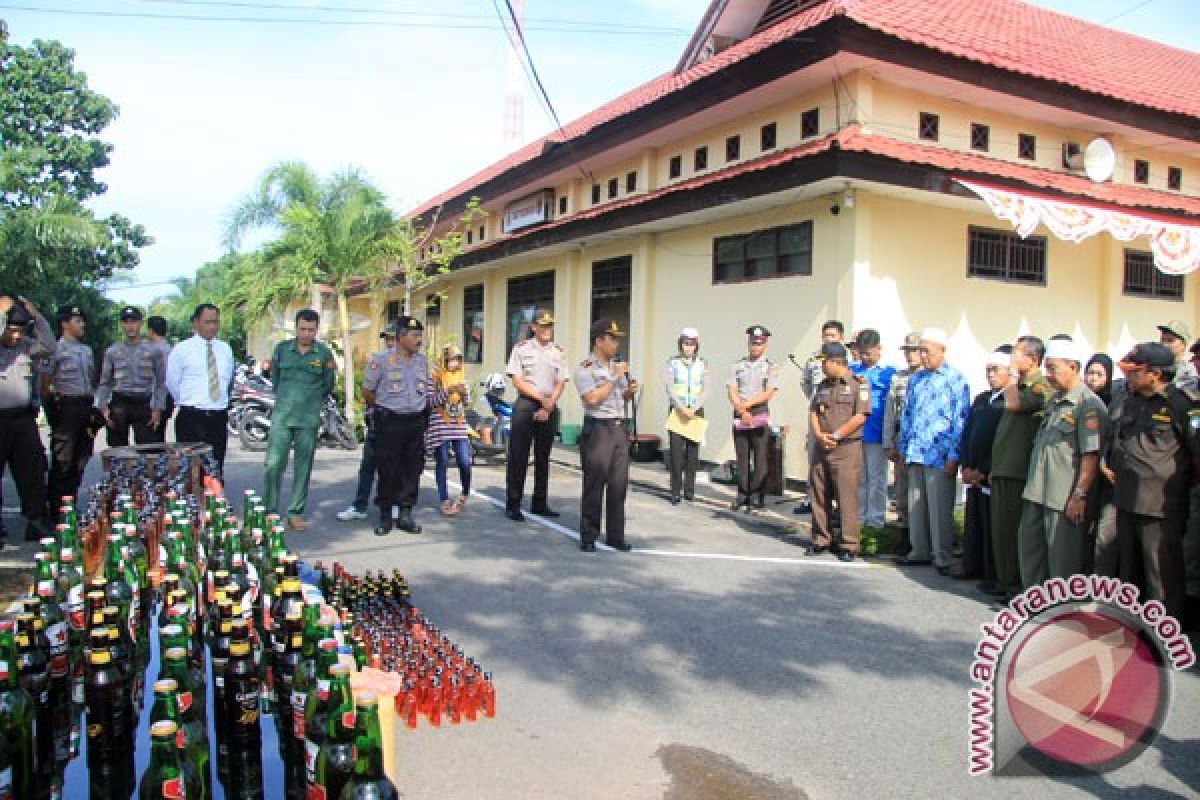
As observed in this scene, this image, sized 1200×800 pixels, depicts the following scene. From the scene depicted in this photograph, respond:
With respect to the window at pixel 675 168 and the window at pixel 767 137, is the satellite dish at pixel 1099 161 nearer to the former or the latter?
the window at pixel 767 137

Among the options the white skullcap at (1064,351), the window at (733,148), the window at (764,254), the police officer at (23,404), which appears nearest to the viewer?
the white skullcap at (1064,351)

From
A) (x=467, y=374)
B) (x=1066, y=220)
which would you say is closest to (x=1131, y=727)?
(x=1066, y=220)

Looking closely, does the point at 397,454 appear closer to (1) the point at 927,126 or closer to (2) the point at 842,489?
(2) the point at 842,489

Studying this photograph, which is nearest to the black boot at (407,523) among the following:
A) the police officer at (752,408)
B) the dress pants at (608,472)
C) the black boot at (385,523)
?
the black boot at (385,523)

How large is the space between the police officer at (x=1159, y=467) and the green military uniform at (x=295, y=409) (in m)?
6.04

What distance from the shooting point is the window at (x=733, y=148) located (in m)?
12.3

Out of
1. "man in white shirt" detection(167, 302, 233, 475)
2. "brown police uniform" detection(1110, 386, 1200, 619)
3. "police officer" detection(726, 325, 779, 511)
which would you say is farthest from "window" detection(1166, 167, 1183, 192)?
"man in white shirt" detection(167, 302, 233, 475)

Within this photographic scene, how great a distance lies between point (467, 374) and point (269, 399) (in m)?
7.38

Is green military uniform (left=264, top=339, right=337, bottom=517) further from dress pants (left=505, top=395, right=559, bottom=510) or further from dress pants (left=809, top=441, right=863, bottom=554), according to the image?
dress pants (left=809, top=441, right=863, bottom=554)

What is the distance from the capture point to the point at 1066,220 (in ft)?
30.3

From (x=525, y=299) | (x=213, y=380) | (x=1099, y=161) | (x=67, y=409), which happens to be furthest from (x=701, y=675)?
(x=525, y=299)

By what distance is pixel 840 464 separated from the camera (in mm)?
7168

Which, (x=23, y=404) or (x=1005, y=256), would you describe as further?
(x=1005, y=256)

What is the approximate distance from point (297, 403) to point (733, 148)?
781cm
